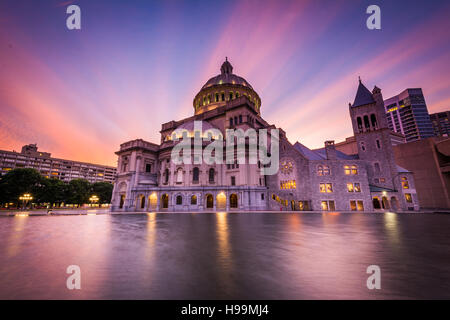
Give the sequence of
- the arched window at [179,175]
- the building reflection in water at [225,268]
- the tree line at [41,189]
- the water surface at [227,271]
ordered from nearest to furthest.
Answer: the water surface at [227,271] < the building reflection in water at [225,268] < the arched window at [179,175] < the tree line at [41,189]

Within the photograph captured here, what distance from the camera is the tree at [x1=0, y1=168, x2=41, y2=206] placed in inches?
1789

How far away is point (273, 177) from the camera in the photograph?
36781 millimetres

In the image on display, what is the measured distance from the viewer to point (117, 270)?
414cm

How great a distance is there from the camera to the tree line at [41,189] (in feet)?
152

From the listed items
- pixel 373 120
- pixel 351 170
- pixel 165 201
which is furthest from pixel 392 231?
pixel 165 201

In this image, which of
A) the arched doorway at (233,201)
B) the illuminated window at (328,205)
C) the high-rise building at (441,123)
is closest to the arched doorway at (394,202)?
the illuminated window at (328,205)

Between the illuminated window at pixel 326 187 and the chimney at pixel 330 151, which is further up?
the chimney at pixel 330 151

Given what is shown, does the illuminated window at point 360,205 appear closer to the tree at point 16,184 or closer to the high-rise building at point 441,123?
the tree at point 16,184

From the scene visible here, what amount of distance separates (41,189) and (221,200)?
181 ft

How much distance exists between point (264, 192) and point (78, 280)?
34.0m

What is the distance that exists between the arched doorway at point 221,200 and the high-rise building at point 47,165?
107m

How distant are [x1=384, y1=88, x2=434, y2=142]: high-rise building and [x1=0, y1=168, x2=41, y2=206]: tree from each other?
167 meters

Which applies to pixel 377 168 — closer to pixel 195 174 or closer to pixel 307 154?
pixel 307 154

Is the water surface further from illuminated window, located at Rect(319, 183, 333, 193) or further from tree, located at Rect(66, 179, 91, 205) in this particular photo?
tree, located at Rect(66, 179, 91, 205)
